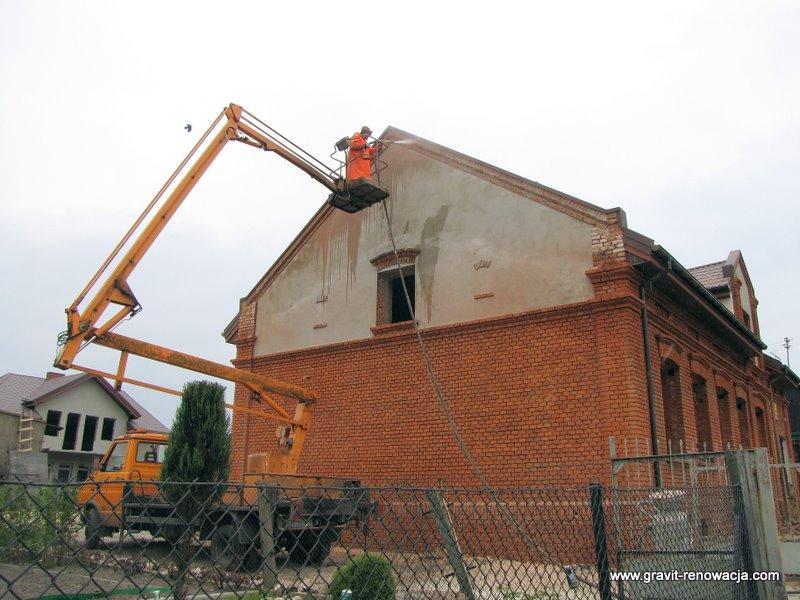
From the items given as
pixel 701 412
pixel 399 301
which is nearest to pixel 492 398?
pixel 399 301

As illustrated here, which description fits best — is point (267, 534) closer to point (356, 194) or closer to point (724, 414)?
point (356, 194)

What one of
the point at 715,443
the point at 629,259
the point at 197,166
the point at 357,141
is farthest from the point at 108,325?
the point at 715,443

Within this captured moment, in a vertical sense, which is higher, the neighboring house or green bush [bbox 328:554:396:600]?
the neighboring house

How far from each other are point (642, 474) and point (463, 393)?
333 centimetres

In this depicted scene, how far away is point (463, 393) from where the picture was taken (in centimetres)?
1208

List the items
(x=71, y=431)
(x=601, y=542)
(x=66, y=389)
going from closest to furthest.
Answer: (x=601, y=542)
(x=66, y=389)
(x=71, y=431)

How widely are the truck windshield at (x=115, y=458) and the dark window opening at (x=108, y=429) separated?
24.5 m

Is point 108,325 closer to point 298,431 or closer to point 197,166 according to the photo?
point 197,166

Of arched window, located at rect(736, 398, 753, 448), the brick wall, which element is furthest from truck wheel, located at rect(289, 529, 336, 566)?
arched window, located at rect(736, 398, 753, 448)

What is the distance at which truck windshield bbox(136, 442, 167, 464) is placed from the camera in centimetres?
1369

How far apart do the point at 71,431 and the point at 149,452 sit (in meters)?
24.3

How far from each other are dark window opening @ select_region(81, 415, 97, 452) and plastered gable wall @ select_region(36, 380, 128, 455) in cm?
16

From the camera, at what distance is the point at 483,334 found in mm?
12172

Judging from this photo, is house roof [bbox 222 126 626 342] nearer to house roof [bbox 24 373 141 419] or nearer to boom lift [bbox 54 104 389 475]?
boom lift [bbox 54 104 389 475]
